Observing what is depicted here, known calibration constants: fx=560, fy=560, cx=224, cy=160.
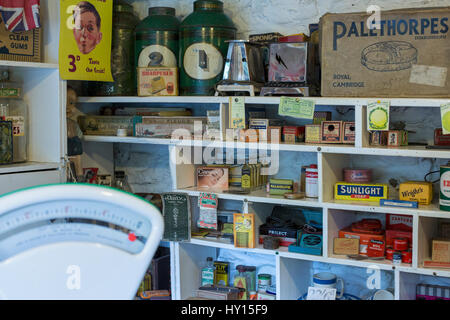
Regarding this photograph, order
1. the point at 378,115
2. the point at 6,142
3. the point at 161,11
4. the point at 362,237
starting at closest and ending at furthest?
the point at 378,115
the point at 362,237
the point at 6,142
the point at 161,11

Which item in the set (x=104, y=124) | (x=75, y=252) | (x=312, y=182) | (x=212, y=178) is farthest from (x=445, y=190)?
(x=104, y=124)

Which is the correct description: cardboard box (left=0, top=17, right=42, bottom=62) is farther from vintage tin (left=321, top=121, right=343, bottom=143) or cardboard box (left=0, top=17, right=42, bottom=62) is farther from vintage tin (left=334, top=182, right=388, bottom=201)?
vintage tin (left=334, top=182, right=388, bottom=201)

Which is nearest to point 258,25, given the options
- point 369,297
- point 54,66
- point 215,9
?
point 215,9

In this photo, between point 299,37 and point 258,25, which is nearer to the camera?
point 299,37

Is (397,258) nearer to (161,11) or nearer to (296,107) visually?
(296,107)

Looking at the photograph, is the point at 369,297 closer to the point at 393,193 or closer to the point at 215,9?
the point at 393,193

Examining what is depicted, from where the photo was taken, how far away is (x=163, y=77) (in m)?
3.00

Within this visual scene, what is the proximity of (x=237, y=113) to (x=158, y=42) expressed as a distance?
0.66 metres

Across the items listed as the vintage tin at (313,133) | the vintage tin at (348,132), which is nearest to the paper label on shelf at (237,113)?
the vintage tin at (313,133)

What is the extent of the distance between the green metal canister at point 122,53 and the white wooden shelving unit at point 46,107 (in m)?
0.38

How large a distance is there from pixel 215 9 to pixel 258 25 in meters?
0.26

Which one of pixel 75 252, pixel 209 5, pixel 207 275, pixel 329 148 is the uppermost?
pixel 209 5

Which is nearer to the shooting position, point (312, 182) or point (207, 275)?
point (312, 182)

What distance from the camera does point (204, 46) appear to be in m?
2.90
